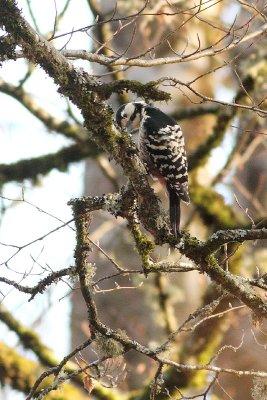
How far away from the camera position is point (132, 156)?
10.9 ft

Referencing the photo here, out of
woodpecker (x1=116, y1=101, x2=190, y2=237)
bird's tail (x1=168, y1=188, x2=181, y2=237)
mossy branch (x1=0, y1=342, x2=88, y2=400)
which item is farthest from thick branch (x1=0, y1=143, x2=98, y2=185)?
bird's tail (x1=168, y1=188, x2=181, y2=237)

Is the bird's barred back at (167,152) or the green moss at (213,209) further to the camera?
the green moss at (213,209)

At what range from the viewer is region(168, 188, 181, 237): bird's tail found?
3457 millimetres

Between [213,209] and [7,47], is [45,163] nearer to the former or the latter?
[213,209]

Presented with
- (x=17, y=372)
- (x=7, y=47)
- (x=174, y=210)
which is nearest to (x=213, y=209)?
(x=17, y=372)

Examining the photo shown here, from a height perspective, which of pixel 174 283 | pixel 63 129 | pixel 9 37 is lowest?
pixel 9 37

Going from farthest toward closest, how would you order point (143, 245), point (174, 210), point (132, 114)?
point (132, 114)
point (174, 210)
point (143, 245)

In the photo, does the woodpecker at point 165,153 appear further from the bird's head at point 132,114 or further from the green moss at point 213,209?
the green moss at point 213,209

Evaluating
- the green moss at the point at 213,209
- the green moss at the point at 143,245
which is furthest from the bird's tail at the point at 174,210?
the green moss at the point at 213,209

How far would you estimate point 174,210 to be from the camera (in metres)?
3.98

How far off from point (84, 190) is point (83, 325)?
1429 mm

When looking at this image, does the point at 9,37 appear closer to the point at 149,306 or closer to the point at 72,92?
the point at 72,92

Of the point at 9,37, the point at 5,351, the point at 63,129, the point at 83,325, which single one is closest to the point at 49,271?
the point at 9,37

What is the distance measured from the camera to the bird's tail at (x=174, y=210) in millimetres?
3457
